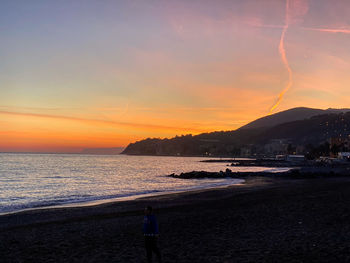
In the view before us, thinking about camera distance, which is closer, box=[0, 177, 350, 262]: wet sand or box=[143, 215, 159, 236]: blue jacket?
box=[143, 215, 159, 236]: blue jacket

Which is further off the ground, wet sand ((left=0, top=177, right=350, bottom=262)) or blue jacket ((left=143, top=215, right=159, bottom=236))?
blue jacket ((left=143, top=215, right=159, bottom=236))

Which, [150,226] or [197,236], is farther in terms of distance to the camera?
[197,236]

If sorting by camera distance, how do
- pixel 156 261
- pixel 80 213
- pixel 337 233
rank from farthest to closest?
pixel 80 213, pixel 337 233, pixel 156 261

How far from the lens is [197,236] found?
15383 mm

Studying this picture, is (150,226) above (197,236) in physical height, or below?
above

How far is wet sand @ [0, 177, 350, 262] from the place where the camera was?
39.3 ft

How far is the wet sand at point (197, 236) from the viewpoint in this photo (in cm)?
1199

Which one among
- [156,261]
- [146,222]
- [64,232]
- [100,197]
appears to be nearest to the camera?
[146,222]

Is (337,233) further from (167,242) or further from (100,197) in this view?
(100,197)

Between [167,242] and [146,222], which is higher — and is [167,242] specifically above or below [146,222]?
below

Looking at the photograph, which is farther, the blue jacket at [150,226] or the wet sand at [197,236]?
the wet sand at [197,236]

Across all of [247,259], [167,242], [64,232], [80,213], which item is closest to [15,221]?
[80,213]

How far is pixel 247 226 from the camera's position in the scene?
17.2 metres

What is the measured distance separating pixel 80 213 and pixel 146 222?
1666cm
